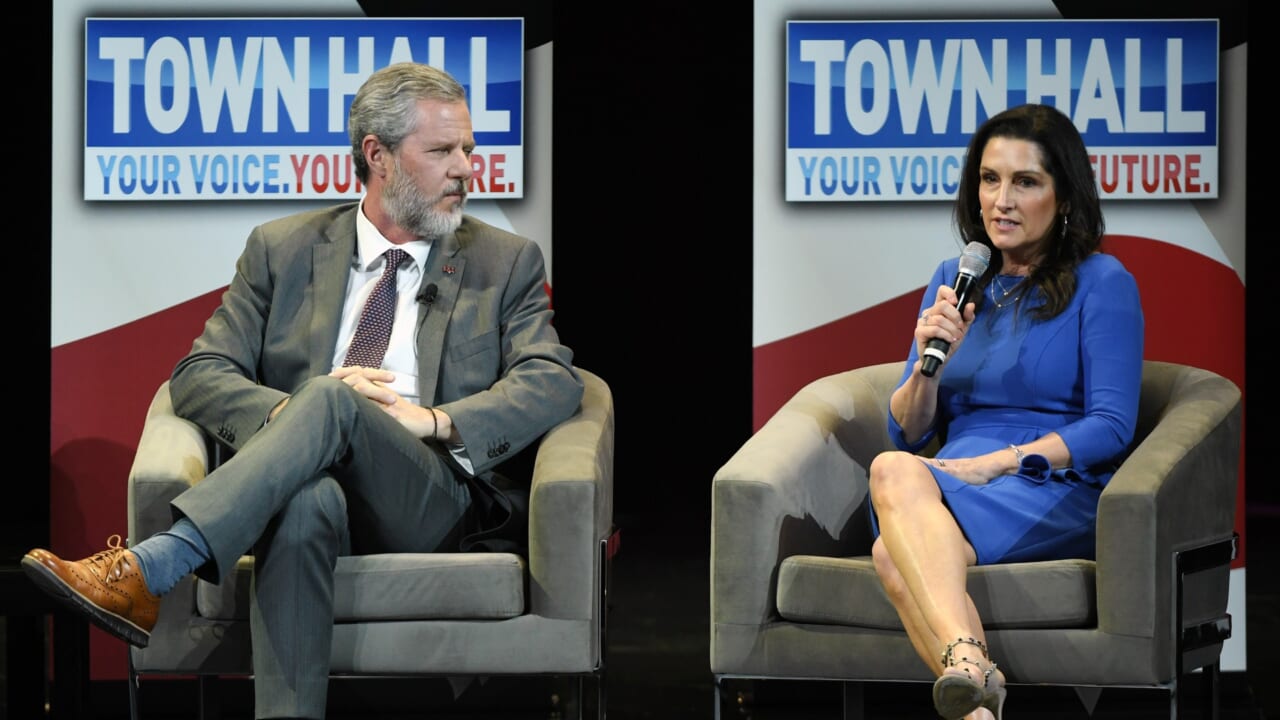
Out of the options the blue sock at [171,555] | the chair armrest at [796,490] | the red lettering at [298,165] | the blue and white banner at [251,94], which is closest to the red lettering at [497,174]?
the blue and white banner at [251,94]

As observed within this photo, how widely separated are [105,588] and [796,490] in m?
1.32

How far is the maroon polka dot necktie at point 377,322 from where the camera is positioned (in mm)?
3451

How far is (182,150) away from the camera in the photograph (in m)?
4.15

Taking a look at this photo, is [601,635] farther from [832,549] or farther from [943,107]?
[943,107]

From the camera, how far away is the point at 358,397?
3.01 metres

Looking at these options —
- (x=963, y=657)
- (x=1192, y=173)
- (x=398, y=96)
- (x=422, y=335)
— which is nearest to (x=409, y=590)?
(x=422, y=335)

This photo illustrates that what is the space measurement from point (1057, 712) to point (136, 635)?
8.18 ft

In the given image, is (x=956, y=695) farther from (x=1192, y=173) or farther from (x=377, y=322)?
(x=1192, y=173)

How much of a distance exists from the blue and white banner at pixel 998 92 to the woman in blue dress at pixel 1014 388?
701 millimetres

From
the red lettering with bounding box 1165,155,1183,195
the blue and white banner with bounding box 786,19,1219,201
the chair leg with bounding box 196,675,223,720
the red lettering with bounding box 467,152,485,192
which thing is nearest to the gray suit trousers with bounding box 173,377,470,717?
the chair leg with bounding box 196,675,223,720

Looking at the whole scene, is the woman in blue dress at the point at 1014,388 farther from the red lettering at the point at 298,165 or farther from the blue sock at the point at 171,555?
the red lettering at the point at 298,165

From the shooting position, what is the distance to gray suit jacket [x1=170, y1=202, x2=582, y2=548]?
328cm

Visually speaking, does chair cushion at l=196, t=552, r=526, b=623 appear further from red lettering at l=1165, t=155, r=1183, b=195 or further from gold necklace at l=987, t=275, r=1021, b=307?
red lettering at l=1165, t=155, r=1183, b=195

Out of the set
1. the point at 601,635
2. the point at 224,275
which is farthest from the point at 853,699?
the point at 224,275
